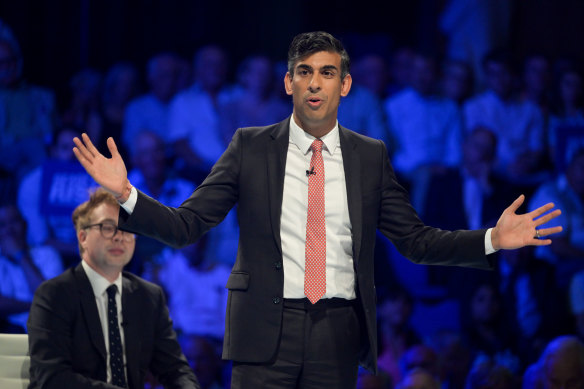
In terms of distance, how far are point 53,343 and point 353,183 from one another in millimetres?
1123

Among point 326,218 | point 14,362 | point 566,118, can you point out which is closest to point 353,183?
point 326,218

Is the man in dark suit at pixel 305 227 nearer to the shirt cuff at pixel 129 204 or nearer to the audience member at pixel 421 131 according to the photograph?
the shirt cuff at pixel 129 204

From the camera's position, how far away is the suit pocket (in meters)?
1.72

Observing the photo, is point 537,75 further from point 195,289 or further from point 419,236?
point 419,236

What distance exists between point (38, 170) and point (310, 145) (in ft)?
11.7

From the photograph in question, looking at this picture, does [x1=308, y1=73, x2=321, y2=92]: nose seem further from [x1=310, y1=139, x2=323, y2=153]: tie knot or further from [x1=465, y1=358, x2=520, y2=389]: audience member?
[x1=465, y1=358, x2=520, y2=389]: audience member

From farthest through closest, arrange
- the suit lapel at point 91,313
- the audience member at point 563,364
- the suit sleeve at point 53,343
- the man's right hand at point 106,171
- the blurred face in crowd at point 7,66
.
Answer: the blurred face in crowd at point 7,66 < the audience member at point 563,364 < the suit lapel at point 91,313 < the suit sleeve at point 53,343 < the man's right hand at point 106,171

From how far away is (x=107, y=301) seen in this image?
7.93ft

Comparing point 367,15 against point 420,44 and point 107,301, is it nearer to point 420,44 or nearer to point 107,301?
point 420,44

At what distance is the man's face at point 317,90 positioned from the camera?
1.80m

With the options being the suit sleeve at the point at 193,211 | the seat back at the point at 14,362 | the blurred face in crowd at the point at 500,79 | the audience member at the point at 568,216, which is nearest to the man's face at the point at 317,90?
the suit sleeve at the point at 193,211

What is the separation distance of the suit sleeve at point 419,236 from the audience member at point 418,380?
92.5 inches

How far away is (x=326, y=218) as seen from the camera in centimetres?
177

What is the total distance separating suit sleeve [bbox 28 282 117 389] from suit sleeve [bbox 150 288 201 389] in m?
0.29
